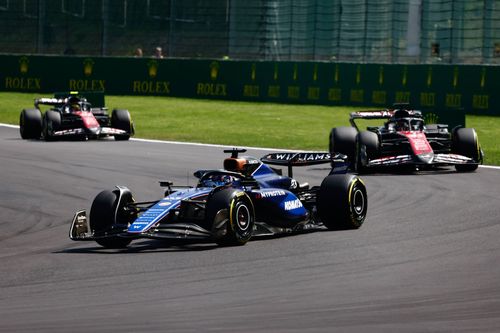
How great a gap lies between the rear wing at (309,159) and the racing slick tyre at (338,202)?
311 millimetres

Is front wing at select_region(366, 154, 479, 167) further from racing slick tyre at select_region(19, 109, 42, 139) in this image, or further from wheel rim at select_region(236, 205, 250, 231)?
racing slick tyre at select_region(19, 109, 42, 139)

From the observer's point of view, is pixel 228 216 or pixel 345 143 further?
pixel 345 143

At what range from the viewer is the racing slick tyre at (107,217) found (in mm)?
Answer: 11652

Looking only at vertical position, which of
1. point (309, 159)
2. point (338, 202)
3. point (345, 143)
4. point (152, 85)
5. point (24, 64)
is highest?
point (24, 64)

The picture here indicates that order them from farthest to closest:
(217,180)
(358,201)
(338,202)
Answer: (358,201), (338,202), (217,180)

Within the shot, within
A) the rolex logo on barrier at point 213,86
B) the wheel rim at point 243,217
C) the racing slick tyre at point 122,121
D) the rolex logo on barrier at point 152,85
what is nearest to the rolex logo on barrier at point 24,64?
the rolex logo on barrier at point 152,85

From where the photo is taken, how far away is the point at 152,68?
39.1 metres

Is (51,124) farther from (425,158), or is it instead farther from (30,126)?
(425,158)

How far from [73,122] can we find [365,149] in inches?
376

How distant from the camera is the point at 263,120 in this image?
3272cm

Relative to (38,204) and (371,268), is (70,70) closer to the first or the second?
(38,204)

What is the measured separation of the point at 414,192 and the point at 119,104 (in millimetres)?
21552

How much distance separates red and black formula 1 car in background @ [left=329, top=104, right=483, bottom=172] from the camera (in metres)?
19.8

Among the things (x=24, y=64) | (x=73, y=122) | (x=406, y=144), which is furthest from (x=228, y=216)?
(x=24, y=64)
